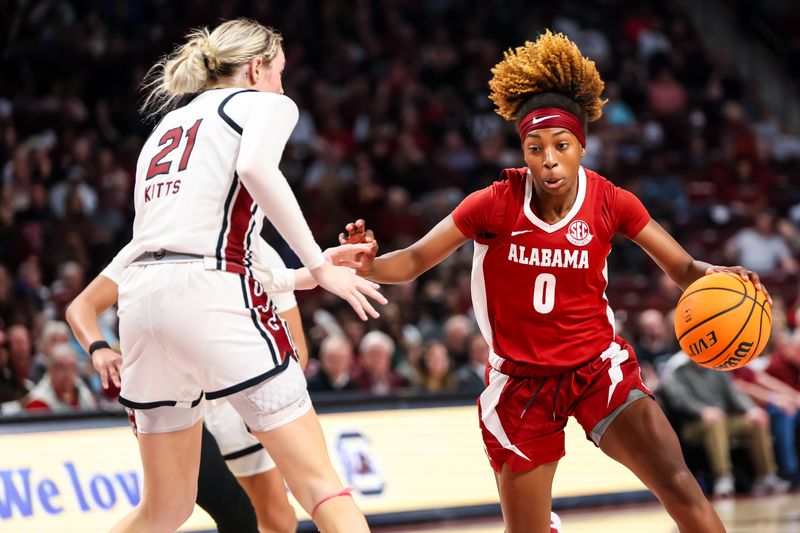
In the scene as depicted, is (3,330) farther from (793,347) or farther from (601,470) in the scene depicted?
(793,347)

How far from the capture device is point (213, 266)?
3.46 meters

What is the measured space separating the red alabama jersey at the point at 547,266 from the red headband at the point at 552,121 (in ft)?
0.64

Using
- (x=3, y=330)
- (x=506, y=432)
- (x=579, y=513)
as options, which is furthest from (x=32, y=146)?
(x=506, y=432)

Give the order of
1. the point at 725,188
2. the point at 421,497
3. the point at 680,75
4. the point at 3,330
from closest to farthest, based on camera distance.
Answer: the point at 421,497 → the point at 3,330 → the point at 725,188 → the point at 680,75

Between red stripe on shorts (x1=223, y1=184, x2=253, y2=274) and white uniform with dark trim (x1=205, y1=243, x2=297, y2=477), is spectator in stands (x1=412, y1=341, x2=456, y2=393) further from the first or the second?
red stripe on shorts (x1=223, y1=184, x2=253, y2=274)

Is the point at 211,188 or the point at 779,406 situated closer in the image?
the point at 211,188

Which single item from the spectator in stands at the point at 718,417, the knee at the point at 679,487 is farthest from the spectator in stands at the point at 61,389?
the spectator in stands at the point at 718,417

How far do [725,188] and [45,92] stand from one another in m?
8.74

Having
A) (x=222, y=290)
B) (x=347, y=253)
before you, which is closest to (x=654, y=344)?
(x=347, y=253)

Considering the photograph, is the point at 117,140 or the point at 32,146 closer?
the point at 32,146

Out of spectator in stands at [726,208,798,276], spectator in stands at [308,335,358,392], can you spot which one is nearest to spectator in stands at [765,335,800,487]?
spectator in stands at [726,208,798,276]

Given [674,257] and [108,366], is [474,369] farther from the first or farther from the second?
[108,366]

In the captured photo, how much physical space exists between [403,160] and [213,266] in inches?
404

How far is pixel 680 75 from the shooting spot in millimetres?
17281
